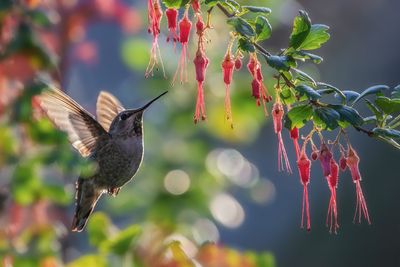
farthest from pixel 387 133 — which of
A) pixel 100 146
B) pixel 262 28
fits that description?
pixel 100 146

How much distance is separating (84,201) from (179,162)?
149 cm

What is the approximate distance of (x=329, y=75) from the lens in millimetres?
7051

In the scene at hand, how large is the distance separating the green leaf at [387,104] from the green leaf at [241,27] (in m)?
0.27

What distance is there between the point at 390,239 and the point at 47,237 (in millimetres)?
4001

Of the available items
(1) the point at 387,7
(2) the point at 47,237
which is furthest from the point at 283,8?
(1) the point at 387,7

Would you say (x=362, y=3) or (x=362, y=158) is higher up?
(x=362, y=3)

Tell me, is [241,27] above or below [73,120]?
above

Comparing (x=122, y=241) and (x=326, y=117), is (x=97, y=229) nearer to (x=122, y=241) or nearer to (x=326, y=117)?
(x=122, y=241)

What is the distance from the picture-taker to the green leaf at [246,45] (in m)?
1.56

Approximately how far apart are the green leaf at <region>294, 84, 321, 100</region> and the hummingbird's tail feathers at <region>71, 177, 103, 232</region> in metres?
0.94

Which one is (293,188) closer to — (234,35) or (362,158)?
(362,158)

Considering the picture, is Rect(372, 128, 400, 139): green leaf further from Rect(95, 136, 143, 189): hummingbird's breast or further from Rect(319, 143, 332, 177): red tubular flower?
Rect(95, 136, 143, 189): hummingbird's breast

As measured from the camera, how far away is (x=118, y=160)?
2312mm

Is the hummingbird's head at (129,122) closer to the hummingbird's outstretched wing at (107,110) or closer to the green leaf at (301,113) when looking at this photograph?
the hummingbird's outstretched wing at (107,110)
